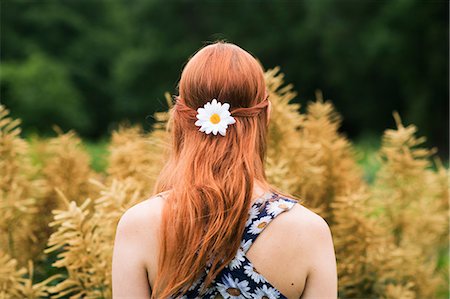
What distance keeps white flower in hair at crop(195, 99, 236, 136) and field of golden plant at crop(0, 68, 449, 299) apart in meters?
0.98

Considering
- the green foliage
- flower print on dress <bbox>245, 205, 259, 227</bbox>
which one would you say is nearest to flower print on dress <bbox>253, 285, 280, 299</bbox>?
flower print on dress <bbox>245, 205, 259, 227</bbox>

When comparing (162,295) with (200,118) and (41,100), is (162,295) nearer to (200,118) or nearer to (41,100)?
(200,118)

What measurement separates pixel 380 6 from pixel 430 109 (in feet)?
14.2

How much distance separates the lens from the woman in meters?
2.15

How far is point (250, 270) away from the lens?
217 centimetres

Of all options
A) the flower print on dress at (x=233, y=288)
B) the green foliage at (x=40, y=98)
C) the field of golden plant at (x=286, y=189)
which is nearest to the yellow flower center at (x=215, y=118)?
the flower print on dress at (x=233, y=288)

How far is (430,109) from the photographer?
2555cm

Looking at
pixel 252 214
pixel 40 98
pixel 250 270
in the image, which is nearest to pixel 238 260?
pixel 250 270

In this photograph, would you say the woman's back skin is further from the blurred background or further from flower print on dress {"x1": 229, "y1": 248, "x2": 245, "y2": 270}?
the blurred background

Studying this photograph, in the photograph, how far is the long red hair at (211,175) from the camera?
2.15 m

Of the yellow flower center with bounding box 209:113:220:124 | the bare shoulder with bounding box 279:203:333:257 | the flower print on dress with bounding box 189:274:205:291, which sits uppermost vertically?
the yellow flower center with bounding box 209:113:220:124

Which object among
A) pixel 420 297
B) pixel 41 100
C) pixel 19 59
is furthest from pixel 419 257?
pixel 19 59

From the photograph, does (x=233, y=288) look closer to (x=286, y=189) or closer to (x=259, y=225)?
(x=259, y=225)

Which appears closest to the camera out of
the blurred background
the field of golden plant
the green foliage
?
the field of golden plant
